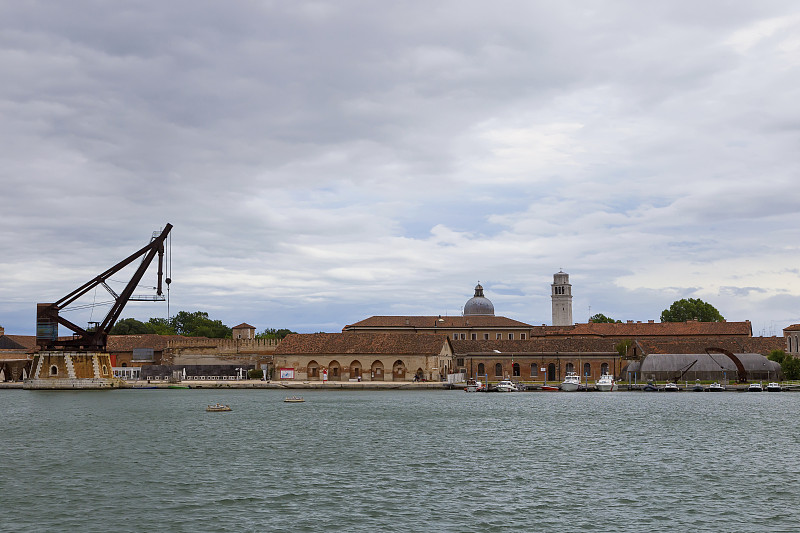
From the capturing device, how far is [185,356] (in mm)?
110562

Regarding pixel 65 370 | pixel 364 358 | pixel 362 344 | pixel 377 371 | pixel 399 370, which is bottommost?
pixel 377 371

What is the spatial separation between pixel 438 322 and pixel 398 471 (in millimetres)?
106720

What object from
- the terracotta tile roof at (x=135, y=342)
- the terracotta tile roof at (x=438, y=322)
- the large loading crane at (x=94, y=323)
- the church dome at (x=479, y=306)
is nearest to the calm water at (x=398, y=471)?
the large loading crane at (x=94, y=323)

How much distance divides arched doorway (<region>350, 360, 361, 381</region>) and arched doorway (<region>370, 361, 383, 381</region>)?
65.8 inches

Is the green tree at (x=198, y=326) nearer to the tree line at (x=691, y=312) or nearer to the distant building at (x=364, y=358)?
the distant building at (x=364, y=358)

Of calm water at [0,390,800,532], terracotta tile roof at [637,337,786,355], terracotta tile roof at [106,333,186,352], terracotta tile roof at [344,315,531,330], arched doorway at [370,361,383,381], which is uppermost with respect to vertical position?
terracotta tile roof at [344,315,531,330]

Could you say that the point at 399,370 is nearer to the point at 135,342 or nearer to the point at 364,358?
the point at 364,358

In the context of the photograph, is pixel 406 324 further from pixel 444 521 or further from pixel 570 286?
pixel 444 521

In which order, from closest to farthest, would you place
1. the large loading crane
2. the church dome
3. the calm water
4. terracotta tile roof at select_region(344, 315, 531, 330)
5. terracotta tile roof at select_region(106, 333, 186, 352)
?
the calm water, the large loading crane, terracotta tile roof at select_region(106, 333, 186, 352), terracotta tile roof at select_region(344, 315, 531, 330), the church dome

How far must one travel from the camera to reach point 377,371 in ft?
328

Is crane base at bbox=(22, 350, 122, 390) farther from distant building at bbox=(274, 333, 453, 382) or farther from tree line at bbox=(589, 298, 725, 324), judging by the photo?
tree line at bbox=(589, 298, 725, 324)

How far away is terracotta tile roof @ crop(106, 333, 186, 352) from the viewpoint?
121000 millimetres

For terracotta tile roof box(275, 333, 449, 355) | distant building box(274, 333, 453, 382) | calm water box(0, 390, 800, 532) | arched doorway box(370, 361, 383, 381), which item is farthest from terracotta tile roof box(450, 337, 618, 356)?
calm water box(0, 390, 800, 532)

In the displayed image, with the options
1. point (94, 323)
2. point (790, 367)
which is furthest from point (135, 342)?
point (790, 367)
